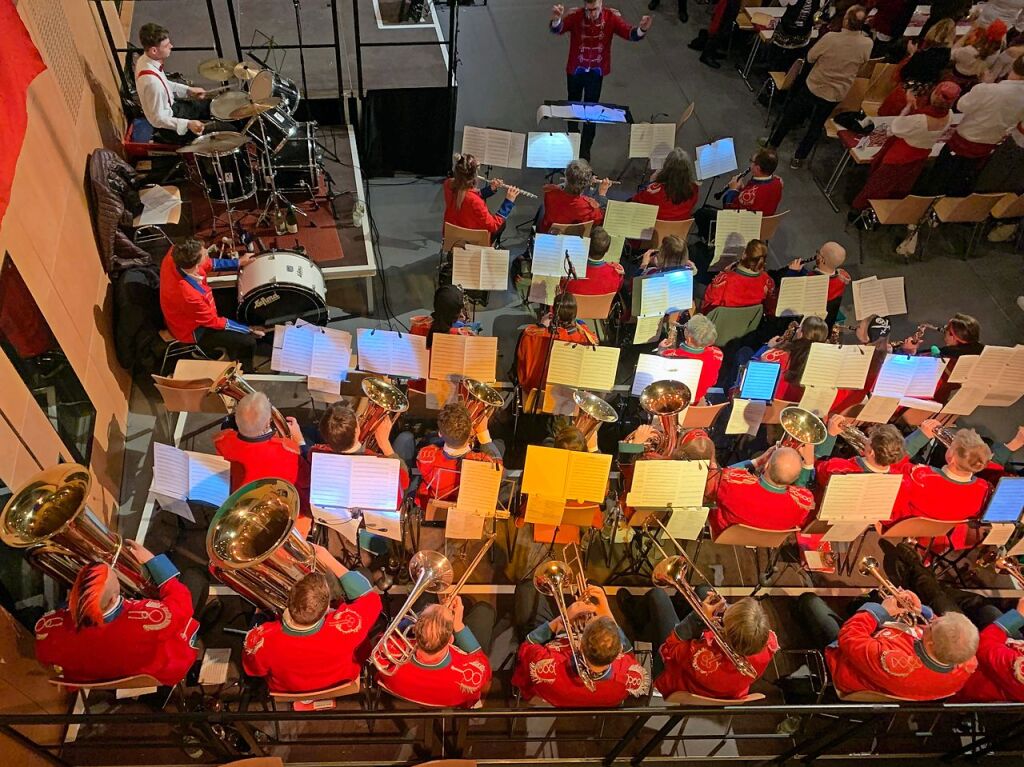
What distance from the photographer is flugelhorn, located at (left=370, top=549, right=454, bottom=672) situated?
3518 mm

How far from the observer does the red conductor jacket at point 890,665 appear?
3.74 meters

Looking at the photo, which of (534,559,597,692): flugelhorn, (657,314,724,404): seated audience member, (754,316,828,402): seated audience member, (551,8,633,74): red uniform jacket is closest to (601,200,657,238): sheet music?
(657,314,724,404): seated audience member

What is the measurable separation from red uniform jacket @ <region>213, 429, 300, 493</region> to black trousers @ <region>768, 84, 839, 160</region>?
277 inches

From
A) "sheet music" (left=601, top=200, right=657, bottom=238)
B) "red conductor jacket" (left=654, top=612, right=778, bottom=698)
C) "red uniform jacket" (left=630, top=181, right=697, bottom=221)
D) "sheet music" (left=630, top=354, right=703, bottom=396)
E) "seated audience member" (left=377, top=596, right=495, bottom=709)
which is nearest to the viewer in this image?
"seated audience member" (left=377, top=596, right=495, bottom=709)

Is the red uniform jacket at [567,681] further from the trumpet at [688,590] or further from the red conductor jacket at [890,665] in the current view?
the red conductor jacket at [890,665]

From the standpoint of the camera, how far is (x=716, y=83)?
9.62 meters

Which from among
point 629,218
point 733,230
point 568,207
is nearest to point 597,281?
point 629,218

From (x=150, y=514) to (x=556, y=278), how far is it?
346 centimetres

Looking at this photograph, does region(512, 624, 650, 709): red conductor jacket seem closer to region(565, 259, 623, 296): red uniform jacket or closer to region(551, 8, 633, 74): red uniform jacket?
region(565, 259, 623, 296): red uniform jacket

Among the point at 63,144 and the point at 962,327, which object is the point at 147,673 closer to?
the point at 63,144

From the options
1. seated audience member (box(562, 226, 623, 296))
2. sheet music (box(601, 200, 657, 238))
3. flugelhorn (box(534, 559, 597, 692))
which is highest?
sheet music (box(601, 200, 657, 238))

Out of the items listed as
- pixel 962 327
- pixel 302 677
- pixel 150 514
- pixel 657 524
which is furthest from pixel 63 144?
pixel 962 327

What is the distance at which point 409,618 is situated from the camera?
4.30 m

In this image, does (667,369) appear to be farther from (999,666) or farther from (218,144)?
(218,144)
